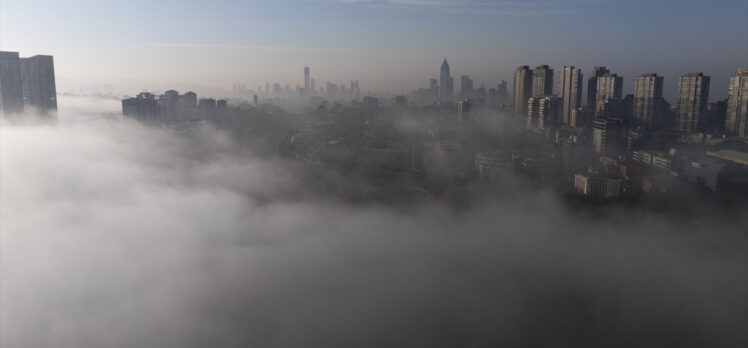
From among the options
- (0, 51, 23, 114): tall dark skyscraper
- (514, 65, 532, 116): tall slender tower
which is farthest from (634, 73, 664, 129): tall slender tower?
(0, 51, 23, 114): tall dark skyscraper

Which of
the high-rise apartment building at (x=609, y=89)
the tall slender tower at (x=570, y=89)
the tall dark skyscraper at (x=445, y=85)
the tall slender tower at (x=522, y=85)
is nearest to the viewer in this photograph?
the tall dark skyscraper at (x=445, y=85)

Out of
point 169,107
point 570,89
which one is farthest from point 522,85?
point 169,107

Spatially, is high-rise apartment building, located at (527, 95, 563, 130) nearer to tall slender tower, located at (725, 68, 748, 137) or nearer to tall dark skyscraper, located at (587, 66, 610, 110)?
tall dark skyscraper, located at (587, 66, 610, 110)

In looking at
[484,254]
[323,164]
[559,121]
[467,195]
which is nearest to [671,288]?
[484,254]

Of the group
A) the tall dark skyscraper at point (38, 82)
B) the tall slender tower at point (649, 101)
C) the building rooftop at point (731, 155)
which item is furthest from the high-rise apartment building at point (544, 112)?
the tall dark skyscraper at point (38, 82)

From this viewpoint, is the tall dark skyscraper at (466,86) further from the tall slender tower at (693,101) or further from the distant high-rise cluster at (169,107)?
the distant high-rise cluster at (169,107)

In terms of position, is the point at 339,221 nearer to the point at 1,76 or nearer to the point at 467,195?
the point at 467,195

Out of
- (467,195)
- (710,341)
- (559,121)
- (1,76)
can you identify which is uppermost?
(1,76)
